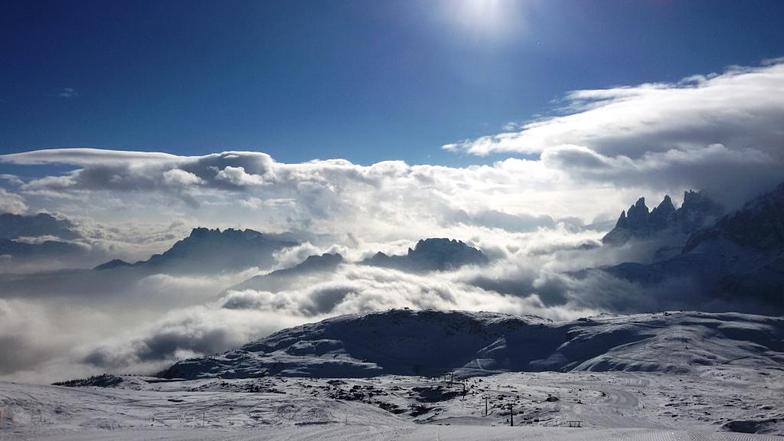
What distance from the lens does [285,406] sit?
9288 cm

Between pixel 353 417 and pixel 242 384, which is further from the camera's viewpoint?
pixel 242 384

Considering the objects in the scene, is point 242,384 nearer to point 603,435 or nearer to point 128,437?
point 128,437

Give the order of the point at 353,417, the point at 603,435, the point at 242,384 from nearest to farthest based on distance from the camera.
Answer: the point at 603,435, the point at 353,417, the point at 242,384

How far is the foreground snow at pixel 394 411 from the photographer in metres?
58.1

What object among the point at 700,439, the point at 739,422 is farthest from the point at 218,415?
the point at 739,422

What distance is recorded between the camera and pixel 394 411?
115312 millimetres

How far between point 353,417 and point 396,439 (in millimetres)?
38295

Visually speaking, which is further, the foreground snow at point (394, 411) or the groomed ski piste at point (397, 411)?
the foreground snow at point (394, 411)

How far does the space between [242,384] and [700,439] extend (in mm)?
122783

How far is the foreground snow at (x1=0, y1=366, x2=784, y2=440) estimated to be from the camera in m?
58.1

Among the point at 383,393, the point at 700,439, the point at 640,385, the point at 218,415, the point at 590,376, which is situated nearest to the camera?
the point at 700,439

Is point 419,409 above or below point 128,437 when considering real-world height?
below

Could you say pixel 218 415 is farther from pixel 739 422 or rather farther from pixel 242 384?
pixel 739 422

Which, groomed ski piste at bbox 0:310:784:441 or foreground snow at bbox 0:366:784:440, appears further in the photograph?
foreground snow at bbox 0:366:784:440
